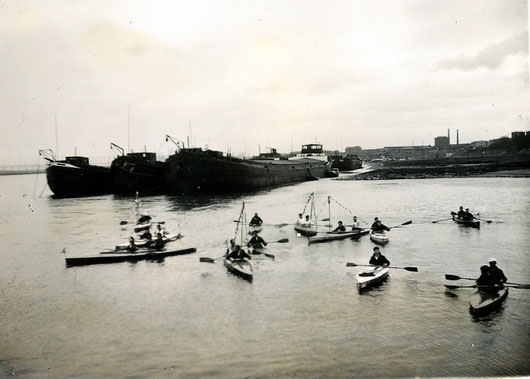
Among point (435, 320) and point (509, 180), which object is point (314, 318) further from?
point (509, 180)

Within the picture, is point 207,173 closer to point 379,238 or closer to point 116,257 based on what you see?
point 116,257

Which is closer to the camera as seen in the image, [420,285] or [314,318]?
[314,318]

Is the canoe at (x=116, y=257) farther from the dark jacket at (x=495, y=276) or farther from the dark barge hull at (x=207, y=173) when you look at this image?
the dark barge hull at (x=207, y=173)

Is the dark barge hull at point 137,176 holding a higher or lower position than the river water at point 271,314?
higher

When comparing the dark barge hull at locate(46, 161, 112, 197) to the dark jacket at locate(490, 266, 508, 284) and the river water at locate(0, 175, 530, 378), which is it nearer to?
the river water at locate(0, 175, 530, 378)

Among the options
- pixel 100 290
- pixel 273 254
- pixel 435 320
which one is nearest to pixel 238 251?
pixel 273 254

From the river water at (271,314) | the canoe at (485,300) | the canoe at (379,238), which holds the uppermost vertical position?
the canoe at (379,238)

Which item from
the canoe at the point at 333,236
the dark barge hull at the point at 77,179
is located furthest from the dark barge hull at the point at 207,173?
the canoe at the point at 333,236
